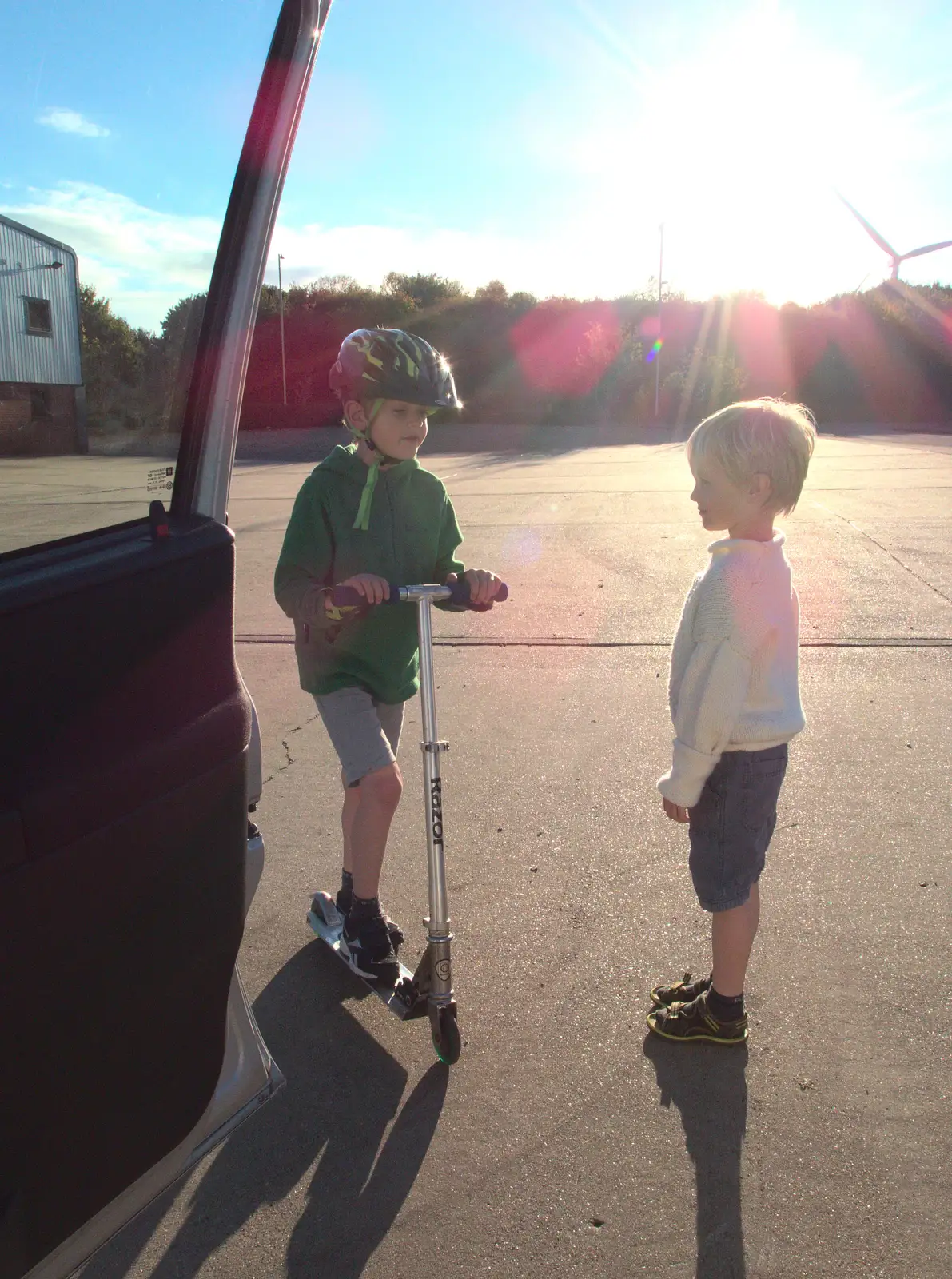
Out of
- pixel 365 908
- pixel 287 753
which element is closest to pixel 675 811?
pixel 365 908

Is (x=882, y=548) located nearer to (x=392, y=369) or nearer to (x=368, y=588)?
(x=392, y=369)

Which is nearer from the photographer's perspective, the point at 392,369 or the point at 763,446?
the point at 763,446

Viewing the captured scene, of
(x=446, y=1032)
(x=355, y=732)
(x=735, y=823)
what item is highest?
(x=355, y=732)

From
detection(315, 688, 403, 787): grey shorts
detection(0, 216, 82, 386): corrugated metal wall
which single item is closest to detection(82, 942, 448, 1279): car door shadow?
detection(315, 688, 403, 787): grey shorts

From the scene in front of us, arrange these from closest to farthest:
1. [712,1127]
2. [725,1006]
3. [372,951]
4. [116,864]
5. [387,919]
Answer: [116,864], [712,1127], [725,1006], [372,951], [387,919]

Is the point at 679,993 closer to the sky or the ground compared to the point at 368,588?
closer to the ground

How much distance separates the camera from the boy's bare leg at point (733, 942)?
2547 mm

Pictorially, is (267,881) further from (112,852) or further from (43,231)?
(43,231)

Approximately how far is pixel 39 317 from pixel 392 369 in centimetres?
109

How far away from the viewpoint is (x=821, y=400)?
48250 millimetres

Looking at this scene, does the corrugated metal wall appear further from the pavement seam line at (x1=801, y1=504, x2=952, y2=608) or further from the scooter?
the pavement seam line at (x1=801, y1=504, x2=952, y2=608)

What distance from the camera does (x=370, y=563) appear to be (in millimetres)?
2746

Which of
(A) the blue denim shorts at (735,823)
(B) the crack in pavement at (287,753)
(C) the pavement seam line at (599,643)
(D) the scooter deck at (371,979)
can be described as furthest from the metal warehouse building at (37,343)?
(C) the pavement seam line at (599,643)

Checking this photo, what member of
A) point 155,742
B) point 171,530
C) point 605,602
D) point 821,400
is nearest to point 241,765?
point 155,742
